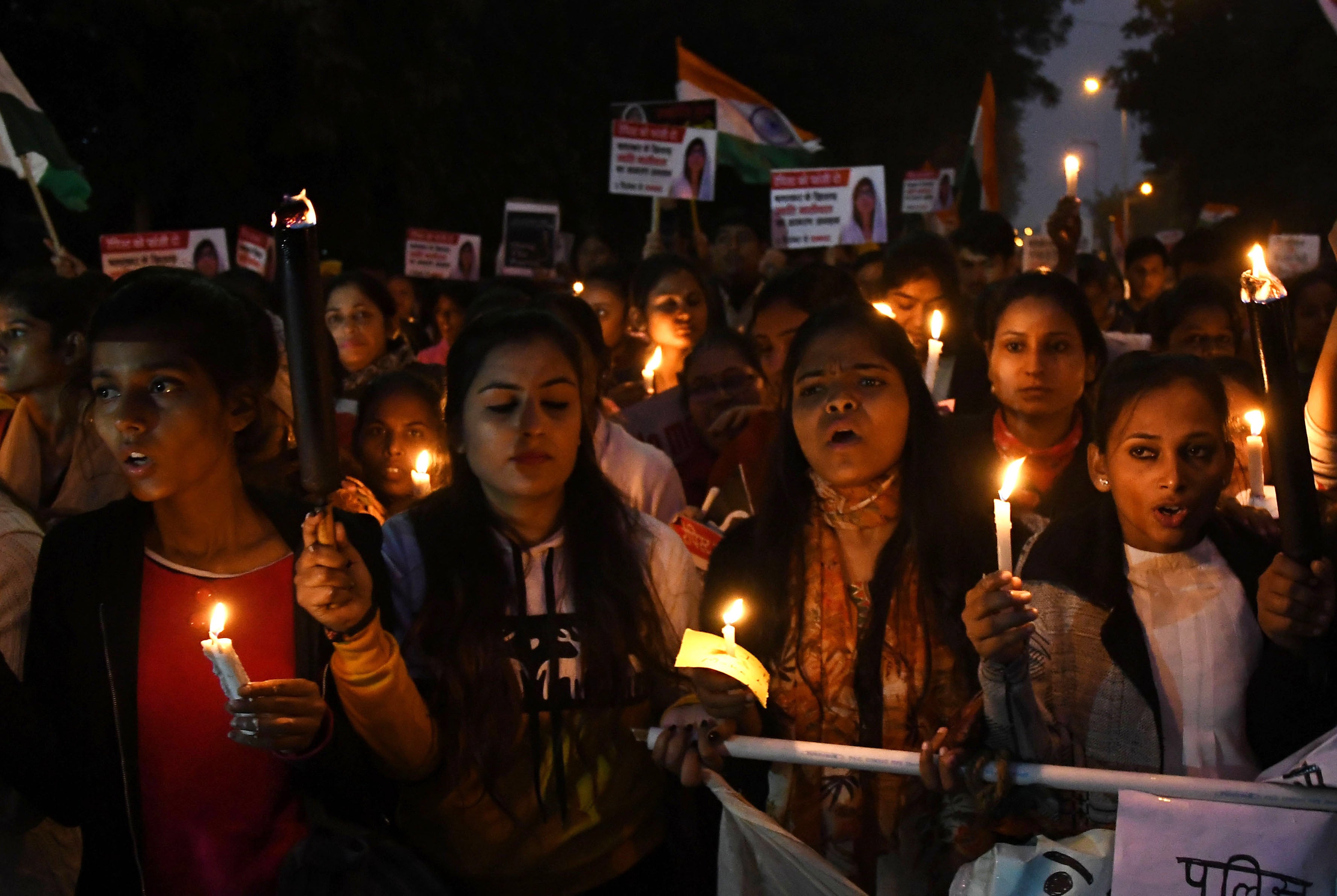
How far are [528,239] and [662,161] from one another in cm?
195

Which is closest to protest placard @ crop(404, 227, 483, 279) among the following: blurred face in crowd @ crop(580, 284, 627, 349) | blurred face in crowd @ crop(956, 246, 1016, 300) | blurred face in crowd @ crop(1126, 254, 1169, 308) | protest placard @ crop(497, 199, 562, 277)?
protest placard @ crop(497, 199, 562, 277)

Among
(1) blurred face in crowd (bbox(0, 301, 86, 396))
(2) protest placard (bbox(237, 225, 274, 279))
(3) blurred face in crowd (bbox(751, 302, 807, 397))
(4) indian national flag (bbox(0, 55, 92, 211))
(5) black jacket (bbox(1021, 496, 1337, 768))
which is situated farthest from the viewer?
(2) protest placard (bbox(237, 225, 274, 279))

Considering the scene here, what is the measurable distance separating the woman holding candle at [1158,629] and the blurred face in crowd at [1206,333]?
2120mm

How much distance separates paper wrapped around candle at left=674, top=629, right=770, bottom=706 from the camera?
2.17m

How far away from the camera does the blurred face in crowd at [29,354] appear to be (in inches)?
163

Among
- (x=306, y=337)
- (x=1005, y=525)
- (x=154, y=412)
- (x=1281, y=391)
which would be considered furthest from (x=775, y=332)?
(x=306, y=337)

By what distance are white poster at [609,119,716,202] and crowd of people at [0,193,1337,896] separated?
6.67 metres

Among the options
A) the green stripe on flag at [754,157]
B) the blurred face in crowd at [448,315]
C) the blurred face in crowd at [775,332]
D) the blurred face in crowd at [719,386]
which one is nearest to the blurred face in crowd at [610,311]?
the blurred face in crowd at [775,332]

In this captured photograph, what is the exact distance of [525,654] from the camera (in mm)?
2613

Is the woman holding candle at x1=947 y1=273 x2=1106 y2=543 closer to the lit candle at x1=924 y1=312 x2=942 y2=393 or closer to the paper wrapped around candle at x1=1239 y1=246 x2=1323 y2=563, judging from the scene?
the lit candle at x1=924 y1=312 x2=942 y2=393

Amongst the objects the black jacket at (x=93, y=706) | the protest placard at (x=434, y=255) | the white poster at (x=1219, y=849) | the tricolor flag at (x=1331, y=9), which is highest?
the protest placard at (x=434, y=255)

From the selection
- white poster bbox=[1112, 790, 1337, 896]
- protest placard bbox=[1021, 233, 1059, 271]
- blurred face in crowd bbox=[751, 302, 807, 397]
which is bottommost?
white poster bbox=[1112, 790, 1337, 896]

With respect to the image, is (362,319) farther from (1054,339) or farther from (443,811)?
(443,811)

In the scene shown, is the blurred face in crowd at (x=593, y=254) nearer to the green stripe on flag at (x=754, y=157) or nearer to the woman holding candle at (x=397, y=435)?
the green stripe on flag at (x=754, y=157)
